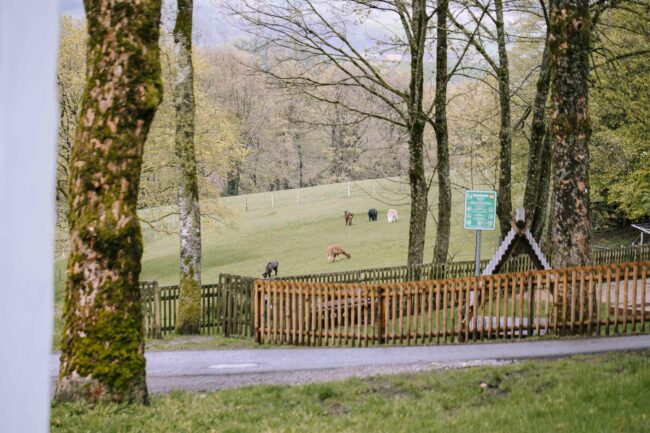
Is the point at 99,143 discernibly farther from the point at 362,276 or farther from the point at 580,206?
the point at 362,276

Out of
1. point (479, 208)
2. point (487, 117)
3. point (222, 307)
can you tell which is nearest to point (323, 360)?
point (479, 208)

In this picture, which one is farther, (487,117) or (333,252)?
(333,252)

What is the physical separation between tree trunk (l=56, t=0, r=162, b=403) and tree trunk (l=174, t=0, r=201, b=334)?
412 inches

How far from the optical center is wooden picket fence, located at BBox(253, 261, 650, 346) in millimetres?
13930

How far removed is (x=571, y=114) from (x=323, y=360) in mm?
6652

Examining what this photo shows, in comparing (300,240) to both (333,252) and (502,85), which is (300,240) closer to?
(333,252)

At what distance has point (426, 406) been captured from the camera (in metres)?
7.64

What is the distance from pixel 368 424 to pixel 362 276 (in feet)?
62.2

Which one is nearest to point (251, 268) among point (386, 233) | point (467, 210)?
point (386, 233)

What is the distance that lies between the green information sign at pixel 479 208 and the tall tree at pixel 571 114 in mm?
2070

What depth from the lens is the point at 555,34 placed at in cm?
1405

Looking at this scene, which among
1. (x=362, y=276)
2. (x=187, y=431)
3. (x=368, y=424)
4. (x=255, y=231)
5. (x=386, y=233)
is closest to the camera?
(x=187, y=431)

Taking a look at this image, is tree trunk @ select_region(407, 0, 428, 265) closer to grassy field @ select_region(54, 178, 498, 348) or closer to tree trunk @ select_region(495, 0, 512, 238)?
tree trunk @ select_region(495, 0, 512, 238)

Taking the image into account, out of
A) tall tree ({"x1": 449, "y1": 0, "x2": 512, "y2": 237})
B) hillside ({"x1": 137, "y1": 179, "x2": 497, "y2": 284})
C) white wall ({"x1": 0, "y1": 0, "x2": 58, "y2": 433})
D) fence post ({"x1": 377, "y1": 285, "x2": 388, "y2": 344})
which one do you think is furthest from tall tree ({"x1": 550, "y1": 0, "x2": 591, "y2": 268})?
hillside ({"x1": 137, "y1": 179, "x2": 497, "y2": 284})
